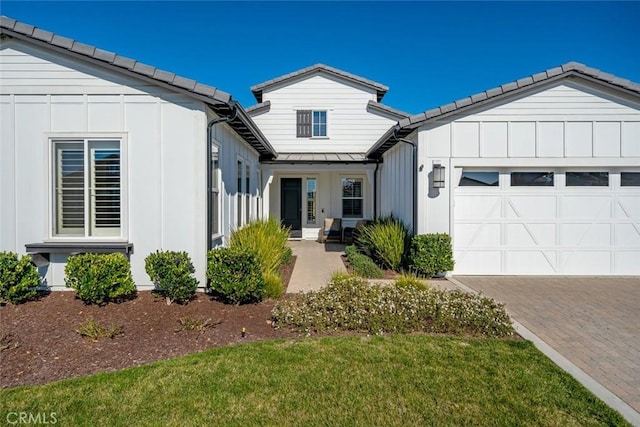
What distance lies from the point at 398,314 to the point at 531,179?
18.2ft

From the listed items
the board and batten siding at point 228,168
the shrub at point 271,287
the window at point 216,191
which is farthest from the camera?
the board and batten siding at point 228,168

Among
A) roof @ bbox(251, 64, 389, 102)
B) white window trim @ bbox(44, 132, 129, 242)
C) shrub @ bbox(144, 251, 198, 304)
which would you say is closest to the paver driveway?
Answer: shrub @ bbox(144, 251, 198, 304)

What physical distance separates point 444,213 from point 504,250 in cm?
168

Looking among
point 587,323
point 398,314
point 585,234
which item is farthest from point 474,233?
point 398,314

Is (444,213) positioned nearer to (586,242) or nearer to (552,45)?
(586,242)

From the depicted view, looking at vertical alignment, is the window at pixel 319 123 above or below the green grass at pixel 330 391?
above

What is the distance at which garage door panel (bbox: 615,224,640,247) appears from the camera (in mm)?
8383

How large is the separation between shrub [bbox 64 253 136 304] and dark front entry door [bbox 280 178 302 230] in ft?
33.5

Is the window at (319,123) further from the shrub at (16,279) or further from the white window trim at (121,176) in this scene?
the shrub at (16,279)

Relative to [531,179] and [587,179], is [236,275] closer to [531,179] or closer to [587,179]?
[531,179]

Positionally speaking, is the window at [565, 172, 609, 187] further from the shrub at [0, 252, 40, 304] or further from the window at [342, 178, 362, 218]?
the shrub at [0, 252, 40, 304]

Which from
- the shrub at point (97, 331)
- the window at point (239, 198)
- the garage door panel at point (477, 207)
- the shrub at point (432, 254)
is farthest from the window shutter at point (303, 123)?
the shrub at point (97, 331)

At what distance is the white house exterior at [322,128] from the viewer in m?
15.7

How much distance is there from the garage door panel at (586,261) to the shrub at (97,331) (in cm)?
903
